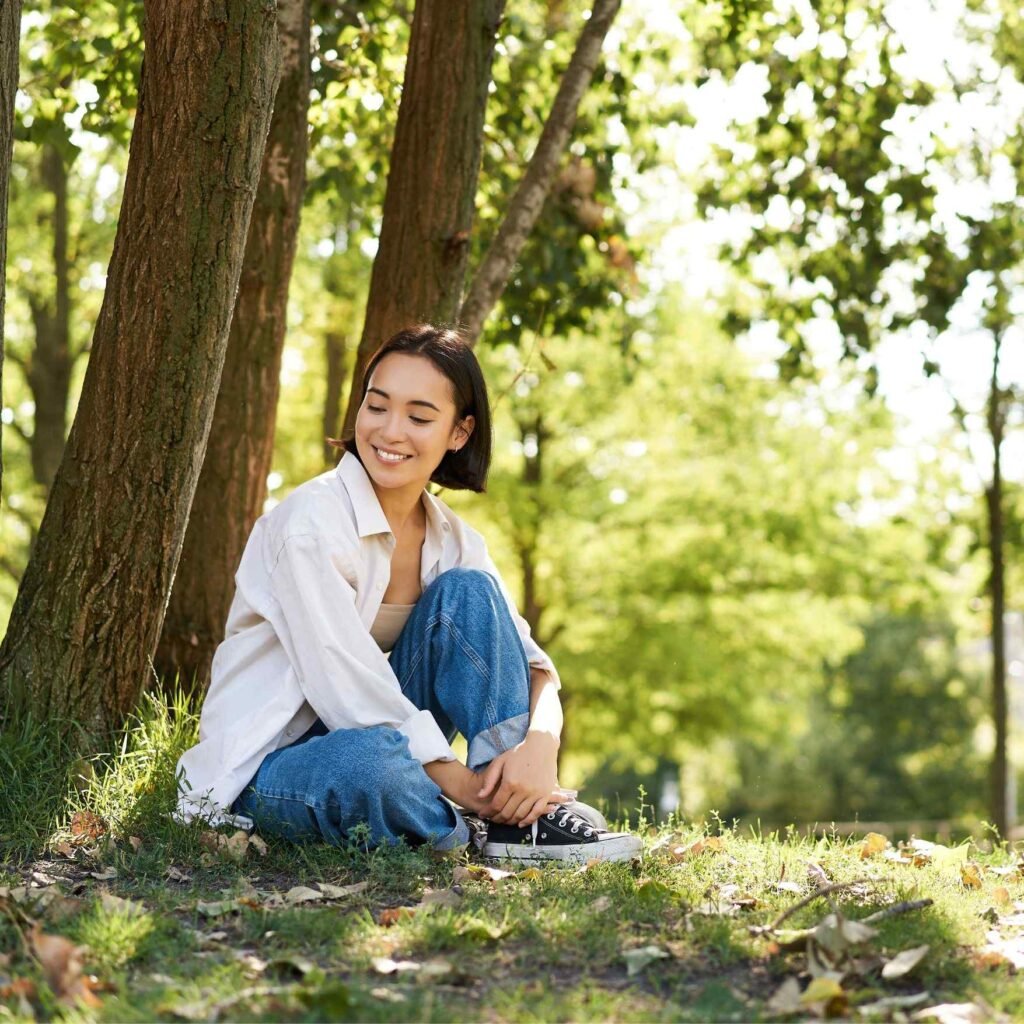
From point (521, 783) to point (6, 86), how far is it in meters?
2.59

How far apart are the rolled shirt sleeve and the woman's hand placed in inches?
5.7

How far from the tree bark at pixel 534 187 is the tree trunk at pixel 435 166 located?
0.99ft

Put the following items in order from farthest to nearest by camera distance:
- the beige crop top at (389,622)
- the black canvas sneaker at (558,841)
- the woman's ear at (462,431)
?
the woman's ear at (462,431) → the beige crop top at (389,622) → the black canvas sneaker at (558,841)

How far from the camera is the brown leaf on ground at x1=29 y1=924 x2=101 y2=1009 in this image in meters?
2.29

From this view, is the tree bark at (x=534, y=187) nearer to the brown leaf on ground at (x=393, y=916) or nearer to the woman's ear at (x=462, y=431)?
the woman's ear at (x=462, y=431)

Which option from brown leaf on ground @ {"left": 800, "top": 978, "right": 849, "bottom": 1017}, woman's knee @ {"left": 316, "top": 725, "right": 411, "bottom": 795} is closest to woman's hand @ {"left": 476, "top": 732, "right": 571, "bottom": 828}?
woman's knee @ {"left": 316, "top": 725, "right": 411, "bottom": 795}

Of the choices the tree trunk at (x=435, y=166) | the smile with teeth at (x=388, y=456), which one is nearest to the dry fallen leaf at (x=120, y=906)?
the smile with teeth at (x=388, y=456)

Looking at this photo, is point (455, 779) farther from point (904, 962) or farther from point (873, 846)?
point (873, 846)

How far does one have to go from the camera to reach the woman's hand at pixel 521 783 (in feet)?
11.7

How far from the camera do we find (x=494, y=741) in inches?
145

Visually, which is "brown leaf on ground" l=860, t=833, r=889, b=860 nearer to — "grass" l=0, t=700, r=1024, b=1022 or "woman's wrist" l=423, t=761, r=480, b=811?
"grass" l=0, t=700, r=1024, b=1022

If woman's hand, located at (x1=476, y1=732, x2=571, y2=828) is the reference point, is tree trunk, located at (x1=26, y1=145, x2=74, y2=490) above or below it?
above

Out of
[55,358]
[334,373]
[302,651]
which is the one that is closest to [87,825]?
[302,651]

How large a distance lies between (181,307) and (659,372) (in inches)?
536
